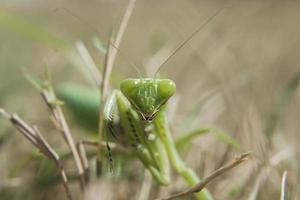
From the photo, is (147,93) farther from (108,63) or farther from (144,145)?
(108,63)

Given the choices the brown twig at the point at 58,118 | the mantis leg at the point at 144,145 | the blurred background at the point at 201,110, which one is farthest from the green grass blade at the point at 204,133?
the brown twig at the point at 58,118

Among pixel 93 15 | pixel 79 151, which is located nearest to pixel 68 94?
pixel 79 151

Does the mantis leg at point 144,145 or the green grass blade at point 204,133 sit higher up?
the mantis leg at point 144,145

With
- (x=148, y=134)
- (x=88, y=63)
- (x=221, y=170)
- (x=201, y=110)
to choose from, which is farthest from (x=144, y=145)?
(x=201, y=110)

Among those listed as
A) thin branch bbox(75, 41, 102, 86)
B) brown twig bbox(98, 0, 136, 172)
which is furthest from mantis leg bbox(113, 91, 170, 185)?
thin branch bbox(75, 41, 102, 86)

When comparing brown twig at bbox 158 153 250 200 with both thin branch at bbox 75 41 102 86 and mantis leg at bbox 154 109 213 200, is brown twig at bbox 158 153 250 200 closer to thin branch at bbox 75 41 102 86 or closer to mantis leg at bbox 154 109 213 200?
mantis leg at bbox 154 109 213 200

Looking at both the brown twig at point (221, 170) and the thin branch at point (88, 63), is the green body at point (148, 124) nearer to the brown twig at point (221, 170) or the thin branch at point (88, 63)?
the brown twig at point (221, 170)
